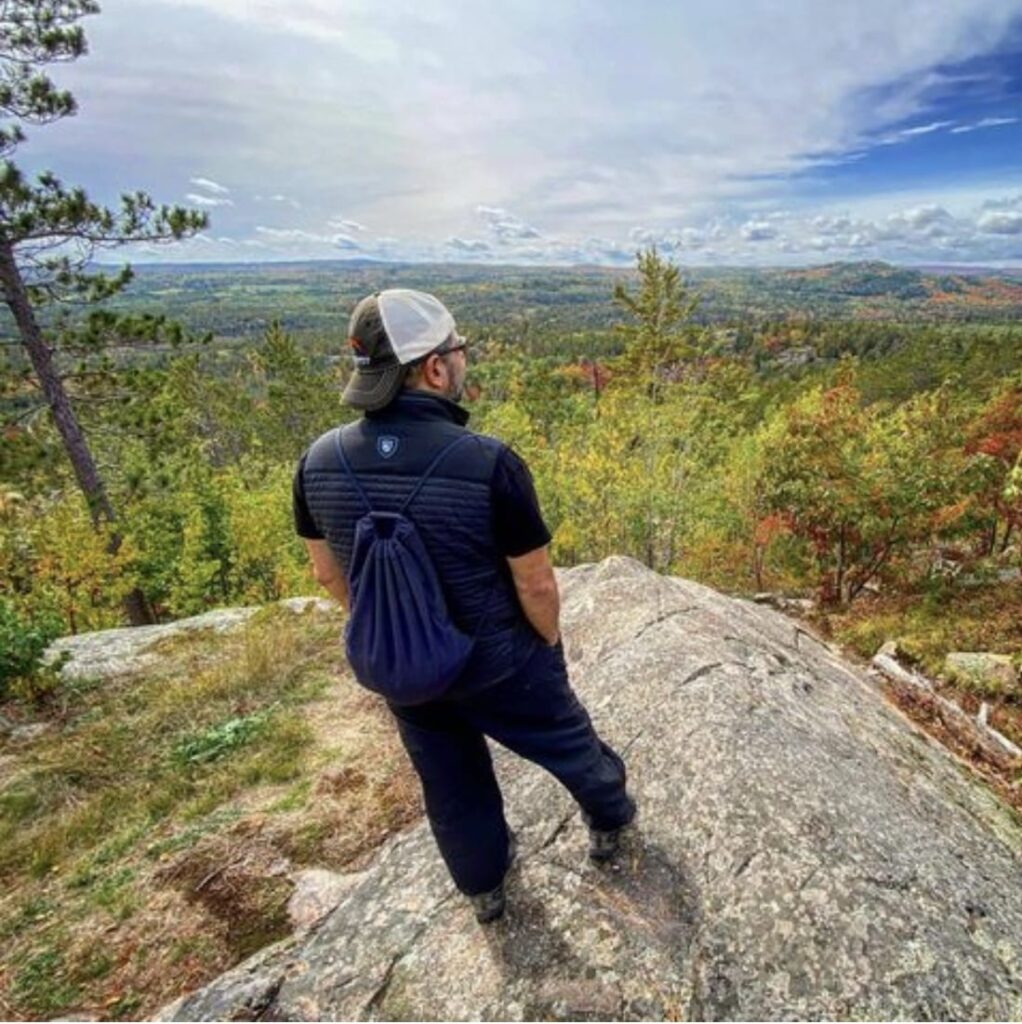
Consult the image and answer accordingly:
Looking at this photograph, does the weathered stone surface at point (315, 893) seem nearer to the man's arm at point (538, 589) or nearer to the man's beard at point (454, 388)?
the man's arm at point (538, 589)

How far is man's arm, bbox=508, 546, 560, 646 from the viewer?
2.21m

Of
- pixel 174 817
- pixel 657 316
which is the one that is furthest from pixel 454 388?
pixel 657 316

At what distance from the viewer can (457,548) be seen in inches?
82.6

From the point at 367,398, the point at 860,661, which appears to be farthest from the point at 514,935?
the point at 860,661

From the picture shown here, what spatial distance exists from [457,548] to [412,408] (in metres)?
0.49

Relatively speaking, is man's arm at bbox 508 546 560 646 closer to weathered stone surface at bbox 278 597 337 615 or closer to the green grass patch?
the green grass patch

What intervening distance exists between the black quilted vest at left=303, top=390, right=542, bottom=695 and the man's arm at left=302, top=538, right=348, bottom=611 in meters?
0.20

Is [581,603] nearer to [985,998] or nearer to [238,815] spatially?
[238,815]

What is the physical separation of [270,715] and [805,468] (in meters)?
10.8

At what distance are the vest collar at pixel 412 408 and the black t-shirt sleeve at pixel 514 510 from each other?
0.87 ft

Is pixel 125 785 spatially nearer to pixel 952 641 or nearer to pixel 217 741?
pixel 217 741

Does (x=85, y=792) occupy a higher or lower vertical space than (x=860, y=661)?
higher

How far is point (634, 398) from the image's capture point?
80.3ft

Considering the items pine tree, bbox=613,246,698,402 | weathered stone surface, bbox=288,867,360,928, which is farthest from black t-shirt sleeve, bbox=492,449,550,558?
pine tree, bbox=613,246,698,402
